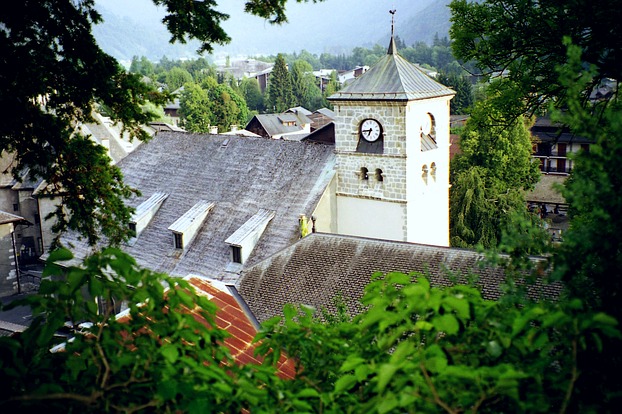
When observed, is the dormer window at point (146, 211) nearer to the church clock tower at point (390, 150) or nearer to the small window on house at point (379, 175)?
the church clock tower at point (390, 150)

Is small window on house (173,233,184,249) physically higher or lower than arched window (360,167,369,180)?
lower

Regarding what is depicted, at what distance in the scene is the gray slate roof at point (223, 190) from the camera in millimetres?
A: 23641

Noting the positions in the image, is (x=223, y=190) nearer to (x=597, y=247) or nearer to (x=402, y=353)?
(x=597, y=247)

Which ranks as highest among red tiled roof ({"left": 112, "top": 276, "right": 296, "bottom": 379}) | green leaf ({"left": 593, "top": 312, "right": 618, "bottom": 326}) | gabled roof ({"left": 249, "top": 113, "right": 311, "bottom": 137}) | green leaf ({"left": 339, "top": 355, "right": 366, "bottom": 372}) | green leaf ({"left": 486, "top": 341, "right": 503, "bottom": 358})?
gabled roof ({"left": 249, "top": 113, "right": 311, "bottom": 137})

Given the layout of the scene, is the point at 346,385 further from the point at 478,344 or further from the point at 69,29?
the point at 69,29

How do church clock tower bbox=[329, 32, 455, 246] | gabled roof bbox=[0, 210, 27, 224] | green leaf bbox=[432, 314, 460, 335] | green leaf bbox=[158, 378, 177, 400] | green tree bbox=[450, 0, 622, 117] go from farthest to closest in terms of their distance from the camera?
gabled roof bbox=[0, 210, 27, 224] → church clock tower bbox=[329, 32, 455, 246] → green tree bbox=[450, 0, 622, 117] → green leaf bbox=[432, 314, 460, 335] → green leaf bbox=[158, 378, 177, 400]

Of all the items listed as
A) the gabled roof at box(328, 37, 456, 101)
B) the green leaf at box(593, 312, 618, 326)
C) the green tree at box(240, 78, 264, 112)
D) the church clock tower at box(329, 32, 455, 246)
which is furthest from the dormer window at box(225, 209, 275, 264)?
the green tree at box(240, 78, 264, 112)

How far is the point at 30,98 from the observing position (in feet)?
31.6

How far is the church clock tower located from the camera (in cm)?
2402

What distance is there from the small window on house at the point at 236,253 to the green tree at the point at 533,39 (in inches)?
447

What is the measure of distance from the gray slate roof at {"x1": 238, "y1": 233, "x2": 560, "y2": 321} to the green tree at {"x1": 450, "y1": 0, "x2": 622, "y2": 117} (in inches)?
141

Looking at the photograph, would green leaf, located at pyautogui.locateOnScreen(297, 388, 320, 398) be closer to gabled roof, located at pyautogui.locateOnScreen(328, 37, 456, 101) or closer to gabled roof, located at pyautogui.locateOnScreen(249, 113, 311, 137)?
gabled roof, located at pyautogui.locateOnScreen(328, 37, 456, 101)

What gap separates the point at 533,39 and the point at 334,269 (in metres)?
6.76

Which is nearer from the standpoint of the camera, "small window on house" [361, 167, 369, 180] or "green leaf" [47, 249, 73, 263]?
"green leaf" [47, 249, 73, 263]
